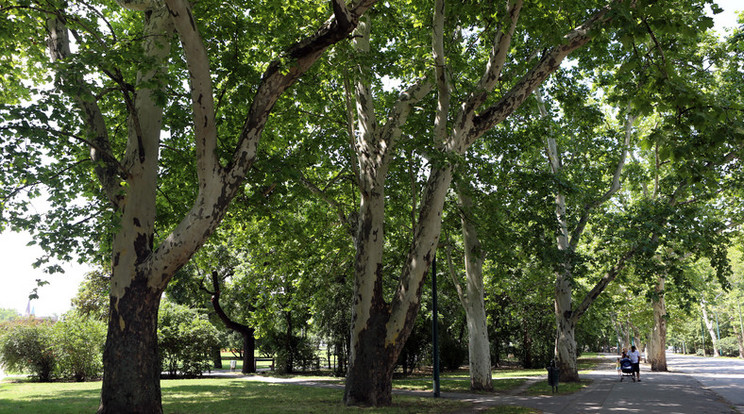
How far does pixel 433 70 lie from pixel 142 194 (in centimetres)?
729

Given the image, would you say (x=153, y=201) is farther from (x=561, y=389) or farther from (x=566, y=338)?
(x=566, y=338)

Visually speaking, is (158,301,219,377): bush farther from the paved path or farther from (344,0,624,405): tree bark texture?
(344,0,624,405): tree bark texture

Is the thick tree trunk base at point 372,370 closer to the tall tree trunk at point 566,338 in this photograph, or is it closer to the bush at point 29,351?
the tall tree trunk at point 566,338

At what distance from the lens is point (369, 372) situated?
441 inches

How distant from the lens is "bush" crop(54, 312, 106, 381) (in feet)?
71.2

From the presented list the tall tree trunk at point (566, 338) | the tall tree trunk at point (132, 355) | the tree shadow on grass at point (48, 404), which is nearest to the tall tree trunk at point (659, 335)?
the tall tree trunk at point (566, 338)

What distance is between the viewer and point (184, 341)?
24.5 meters

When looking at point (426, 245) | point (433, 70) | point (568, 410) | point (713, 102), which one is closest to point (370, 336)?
point (426, 245)

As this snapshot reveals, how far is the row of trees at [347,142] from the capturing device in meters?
8.09

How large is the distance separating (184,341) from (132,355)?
17607mm

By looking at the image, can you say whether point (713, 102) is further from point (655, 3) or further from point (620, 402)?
point (620, 402)

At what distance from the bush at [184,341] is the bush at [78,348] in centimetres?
270

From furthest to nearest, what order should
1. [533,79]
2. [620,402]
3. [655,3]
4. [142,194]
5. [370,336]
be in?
[620,402], [370,336], [533,79], [142,194], [655,3]

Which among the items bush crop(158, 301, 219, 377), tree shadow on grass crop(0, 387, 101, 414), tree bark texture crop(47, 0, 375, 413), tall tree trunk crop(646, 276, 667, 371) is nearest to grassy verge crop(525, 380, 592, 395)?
tall tree trunk crop(646, 276, 667, 371)
